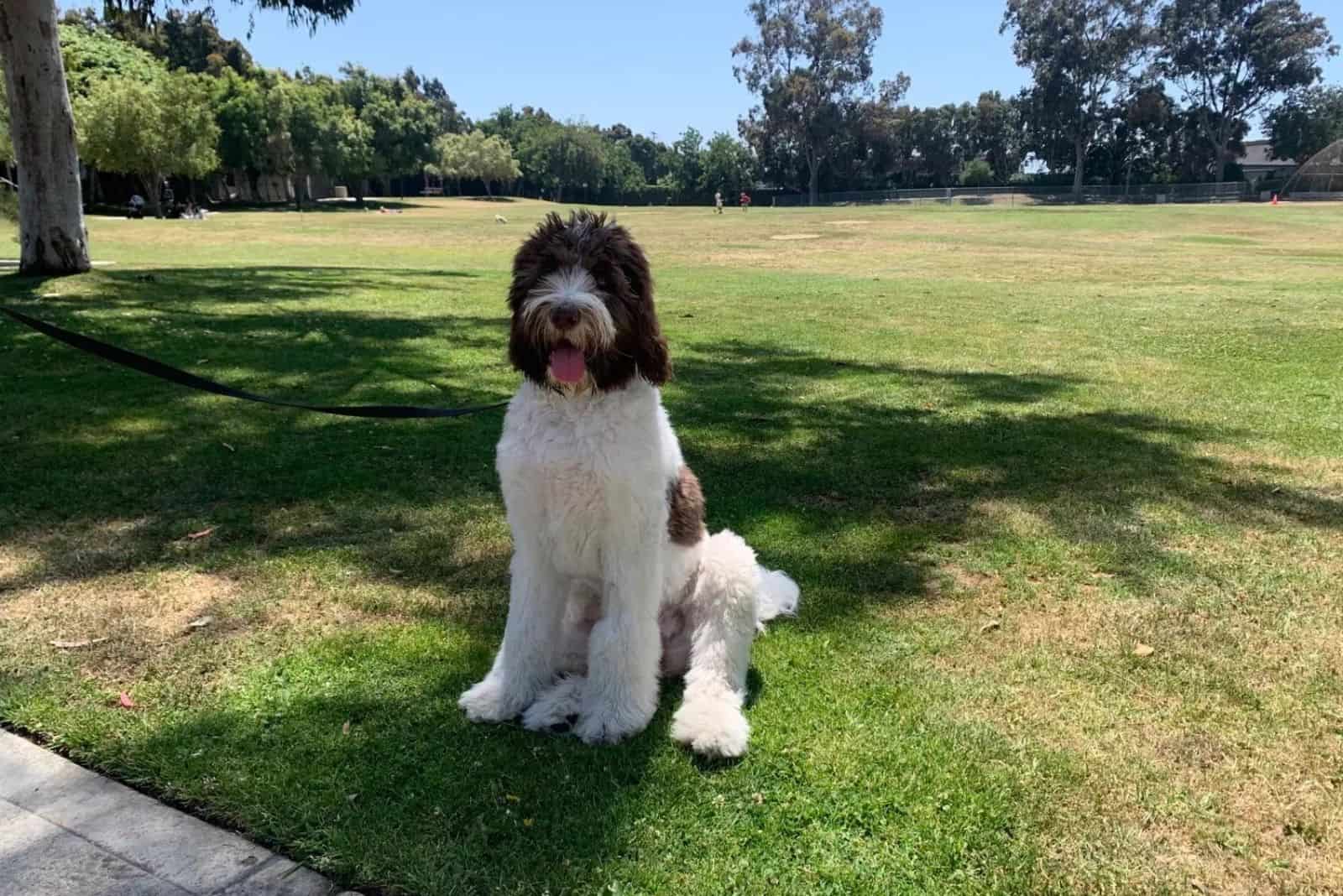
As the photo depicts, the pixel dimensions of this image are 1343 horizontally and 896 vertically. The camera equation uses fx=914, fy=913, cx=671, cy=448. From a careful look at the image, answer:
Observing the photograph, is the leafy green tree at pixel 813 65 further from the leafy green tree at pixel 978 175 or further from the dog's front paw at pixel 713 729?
the dog's front paw at pixel 713 729

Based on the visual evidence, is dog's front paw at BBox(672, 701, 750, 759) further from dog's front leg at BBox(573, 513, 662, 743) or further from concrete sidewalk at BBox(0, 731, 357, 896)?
concrete sidewalk at BBox(0, 731, 357, 896)

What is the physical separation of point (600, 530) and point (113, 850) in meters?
1.70

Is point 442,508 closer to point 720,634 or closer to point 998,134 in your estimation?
point 720,634

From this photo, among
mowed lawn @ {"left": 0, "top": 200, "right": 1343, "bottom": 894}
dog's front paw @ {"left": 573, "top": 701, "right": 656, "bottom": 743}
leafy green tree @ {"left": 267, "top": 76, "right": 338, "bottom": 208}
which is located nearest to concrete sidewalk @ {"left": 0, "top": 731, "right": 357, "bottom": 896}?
mowed lawn @ {"left": 0, "top": 200, "right": 1343, "bottom": 894}

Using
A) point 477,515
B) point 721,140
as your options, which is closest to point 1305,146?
point 721,140

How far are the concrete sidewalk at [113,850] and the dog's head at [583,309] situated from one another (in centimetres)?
167

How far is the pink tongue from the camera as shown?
9.68 feet

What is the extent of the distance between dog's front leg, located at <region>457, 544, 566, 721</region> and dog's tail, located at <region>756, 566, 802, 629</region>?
89 cm

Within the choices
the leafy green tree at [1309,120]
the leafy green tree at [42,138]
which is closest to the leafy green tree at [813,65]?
the leafy green tree at [1309,120]

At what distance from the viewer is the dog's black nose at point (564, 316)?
2883 mm

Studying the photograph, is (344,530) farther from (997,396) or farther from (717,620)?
(997,396)

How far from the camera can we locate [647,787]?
9.77 ft

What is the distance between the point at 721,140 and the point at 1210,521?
102m

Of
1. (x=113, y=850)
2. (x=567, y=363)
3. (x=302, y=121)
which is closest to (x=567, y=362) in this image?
(x=567, y=363)
